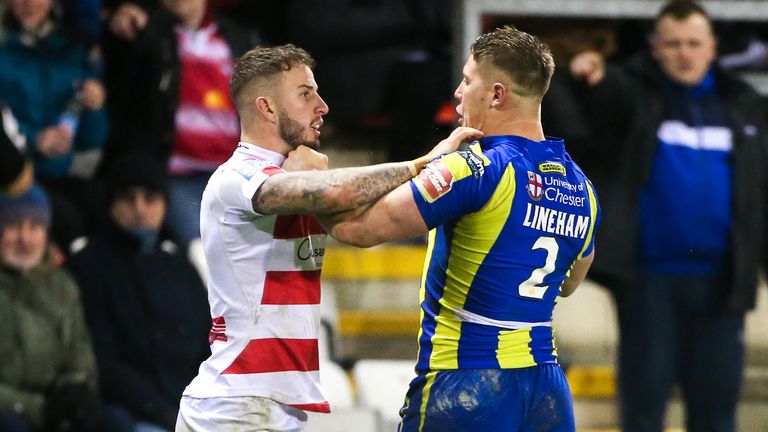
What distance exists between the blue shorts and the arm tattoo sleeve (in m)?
0.61

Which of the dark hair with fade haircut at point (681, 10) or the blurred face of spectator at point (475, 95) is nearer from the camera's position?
the blurred face of spectator at point (475, 95)

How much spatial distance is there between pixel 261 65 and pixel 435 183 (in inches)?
27.2

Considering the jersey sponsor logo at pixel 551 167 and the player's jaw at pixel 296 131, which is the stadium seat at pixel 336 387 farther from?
the jersey sponsor logo at pixel 551 167

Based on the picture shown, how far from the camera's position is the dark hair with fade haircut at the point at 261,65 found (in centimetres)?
438

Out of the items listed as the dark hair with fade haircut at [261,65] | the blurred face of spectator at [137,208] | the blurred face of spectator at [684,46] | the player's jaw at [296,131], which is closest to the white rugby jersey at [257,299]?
the player's jaw at [296,131]

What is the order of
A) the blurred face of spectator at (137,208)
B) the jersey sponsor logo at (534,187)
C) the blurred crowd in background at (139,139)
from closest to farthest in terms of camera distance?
the jersey sponsor logo at (534,187) → the blurred crowd in background at (139,139) → the blurred face of spectator at (137,208)

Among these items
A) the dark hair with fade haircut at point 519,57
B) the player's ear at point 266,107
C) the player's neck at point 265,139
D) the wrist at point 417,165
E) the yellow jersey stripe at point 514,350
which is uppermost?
the dark hair with fade haircut at point 519,57

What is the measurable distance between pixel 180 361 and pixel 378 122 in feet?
8.11

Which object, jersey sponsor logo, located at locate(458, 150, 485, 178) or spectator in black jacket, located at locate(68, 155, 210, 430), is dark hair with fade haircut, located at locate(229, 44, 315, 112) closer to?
jersey sponsor logo, located at locate(458, 150, 485, 178)

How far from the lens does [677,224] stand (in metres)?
6.44

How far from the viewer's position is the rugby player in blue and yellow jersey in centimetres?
421

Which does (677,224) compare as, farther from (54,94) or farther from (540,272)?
(54,94)

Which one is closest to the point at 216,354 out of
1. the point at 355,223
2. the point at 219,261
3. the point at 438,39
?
the point at 219,261

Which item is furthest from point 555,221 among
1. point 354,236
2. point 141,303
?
point 141,303
